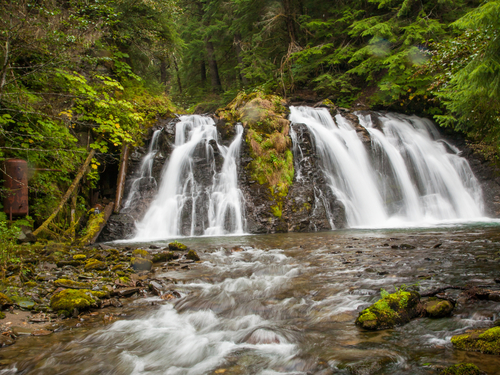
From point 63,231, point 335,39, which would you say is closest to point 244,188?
point 63,231

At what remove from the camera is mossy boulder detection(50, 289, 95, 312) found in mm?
3709

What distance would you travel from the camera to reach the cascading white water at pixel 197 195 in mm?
11117

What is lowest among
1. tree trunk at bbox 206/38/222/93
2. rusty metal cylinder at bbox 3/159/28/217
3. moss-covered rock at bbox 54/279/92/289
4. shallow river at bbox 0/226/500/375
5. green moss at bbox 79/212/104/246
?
shallow river at bbox 0/226/500/375

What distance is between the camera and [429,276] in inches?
167

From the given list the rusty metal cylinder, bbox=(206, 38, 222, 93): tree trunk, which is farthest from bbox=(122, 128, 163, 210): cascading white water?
bbox=(206, 38, 222, 93): tree trunk

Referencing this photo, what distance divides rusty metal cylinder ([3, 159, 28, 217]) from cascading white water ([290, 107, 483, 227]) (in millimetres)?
10056

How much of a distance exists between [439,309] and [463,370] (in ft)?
3.80

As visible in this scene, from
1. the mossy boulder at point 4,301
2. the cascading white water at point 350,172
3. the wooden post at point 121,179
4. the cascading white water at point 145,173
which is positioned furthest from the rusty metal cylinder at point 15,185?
the cascading white water at point 350,172

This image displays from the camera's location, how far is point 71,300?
379cm

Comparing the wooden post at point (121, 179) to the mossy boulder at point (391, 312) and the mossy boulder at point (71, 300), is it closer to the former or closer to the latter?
the mossy boulder at point (71, 300)

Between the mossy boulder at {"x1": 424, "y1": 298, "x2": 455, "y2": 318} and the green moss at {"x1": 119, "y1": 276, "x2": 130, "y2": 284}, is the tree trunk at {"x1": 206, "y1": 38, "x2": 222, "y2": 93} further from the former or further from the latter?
the mossy boulder at {"x1": 424, "y1": 298, "x2": 455, "y2": 318}

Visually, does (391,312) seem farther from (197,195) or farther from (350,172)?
(350,172)

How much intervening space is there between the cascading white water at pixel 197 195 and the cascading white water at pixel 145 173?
0.62 metres

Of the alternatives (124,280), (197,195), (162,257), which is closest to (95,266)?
(124,280)
